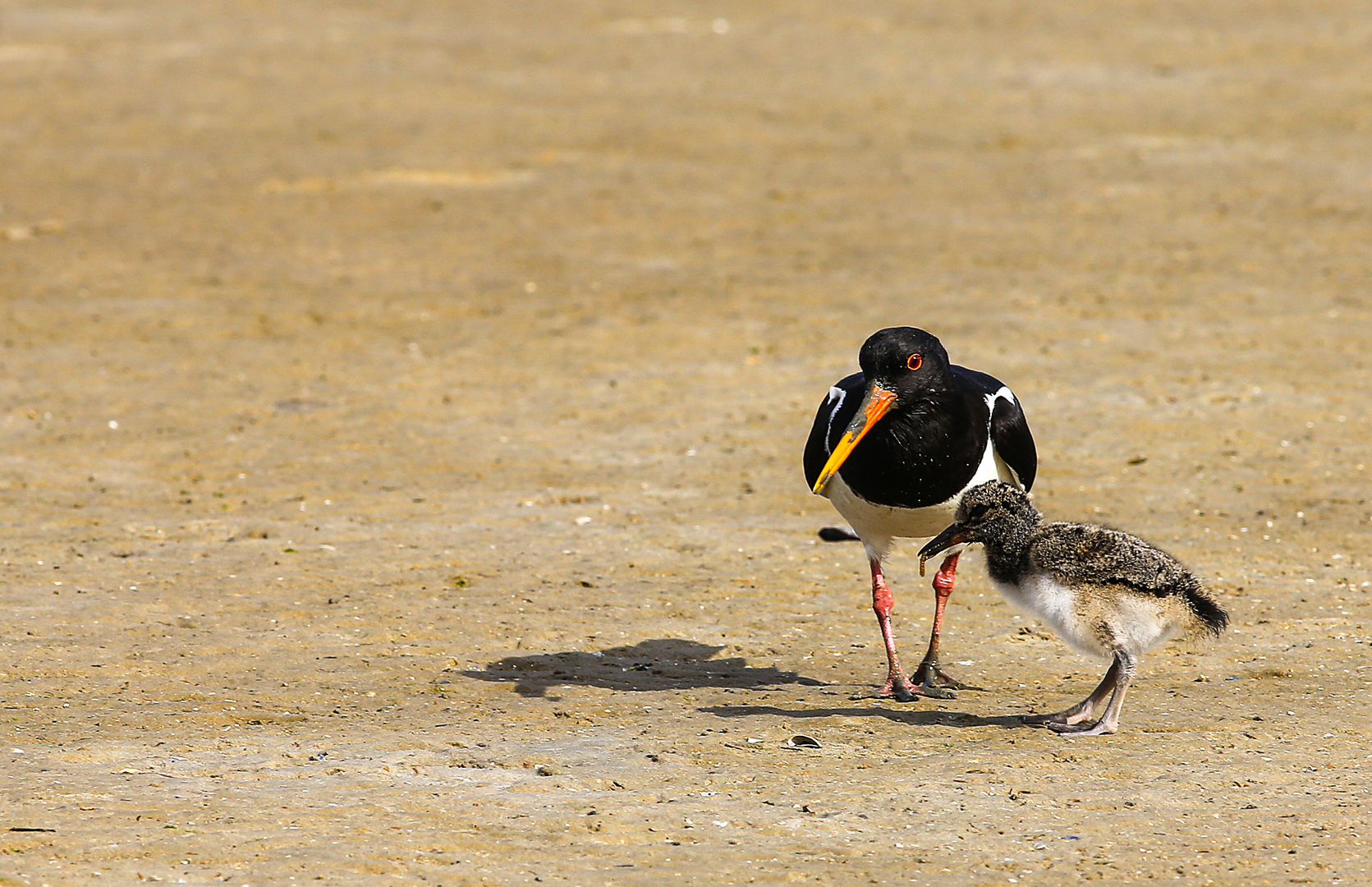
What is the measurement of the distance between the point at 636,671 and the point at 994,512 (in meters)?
1.85

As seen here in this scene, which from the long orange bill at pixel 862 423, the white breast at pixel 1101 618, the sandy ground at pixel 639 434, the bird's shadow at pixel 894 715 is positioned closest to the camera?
Answer: the sandy ground at pixel 639 434

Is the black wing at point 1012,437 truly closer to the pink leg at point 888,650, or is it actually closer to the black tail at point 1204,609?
the pink leg at point 888,650

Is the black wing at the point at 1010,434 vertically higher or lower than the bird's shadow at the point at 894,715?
higher

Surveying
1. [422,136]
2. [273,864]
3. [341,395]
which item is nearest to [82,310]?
[341,395]

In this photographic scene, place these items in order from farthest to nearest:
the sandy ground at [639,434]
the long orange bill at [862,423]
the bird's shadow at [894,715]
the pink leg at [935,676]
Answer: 1. the pink leg at [935,676]
2. the long orange bill at [862,423]
3. the bird's shadow at [894,715]
4. the sandy ground at [639,434]

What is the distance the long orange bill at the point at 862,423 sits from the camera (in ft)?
26.1

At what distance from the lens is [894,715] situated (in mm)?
7723

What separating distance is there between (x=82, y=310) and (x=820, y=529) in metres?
7.77

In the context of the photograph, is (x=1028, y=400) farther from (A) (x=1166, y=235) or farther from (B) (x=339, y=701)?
(B) (x=339, y=701)

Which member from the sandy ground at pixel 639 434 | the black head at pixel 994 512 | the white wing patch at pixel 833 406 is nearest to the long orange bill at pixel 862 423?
the white wing patch at pixel 833 406

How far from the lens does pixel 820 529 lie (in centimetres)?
1079

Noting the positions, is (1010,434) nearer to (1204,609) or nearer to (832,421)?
(832,421)

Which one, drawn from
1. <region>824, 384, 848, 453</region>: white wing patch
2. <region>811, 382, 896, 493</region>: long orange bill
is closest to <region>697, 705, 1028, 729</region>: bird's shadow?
<region>811, 382, 896, 493</region>: long orange bill

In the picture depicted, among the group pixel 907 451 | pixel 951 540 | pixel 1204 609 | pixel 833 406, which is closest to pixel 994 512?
pixel 951 540
